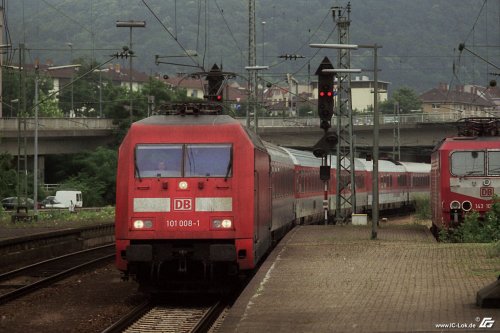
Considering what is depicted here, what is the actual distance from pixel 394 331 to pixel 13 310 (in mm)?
7605

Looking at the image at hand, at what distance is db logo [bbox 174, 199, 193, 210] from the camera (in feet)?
57.3

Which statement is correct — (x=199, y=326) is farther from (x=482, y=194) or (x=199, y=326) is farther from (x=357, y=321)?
(x=482, y=194)

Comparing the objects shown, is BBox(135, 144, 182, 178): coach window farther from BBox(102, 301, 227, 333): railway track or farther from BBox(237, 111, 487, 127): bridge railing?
BBox(237, 111, 487, 127): bridge railing

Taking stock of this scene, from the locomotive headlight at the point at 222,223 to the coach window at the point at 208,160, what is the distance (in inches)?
30.3

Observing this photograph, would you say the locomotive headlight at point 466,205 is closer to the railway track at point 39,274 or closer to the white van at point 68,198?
the railway track at point 39,274

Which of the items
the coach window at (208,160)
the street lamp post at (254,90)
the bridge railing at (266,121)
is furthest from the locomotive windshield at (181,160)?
the bridge railing at (266,121)

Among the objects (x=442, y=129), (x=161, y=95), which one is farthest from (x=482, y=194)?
(x=161, y=95)

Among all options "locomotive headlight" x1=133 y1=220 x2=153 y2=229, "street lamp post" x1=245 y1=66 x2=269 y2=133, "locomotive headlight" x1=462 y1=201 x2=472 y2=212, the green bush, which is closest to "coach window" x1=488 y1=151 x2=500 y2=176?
"locomotive headlight" x1=462 y1=201 x2=472 y2=212

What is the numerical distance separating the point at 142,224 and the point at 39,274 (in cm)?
789

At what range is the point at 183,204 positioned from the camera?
688 inches

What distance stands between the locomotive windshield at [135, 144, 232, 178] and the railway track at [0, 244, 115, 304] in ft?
11.2

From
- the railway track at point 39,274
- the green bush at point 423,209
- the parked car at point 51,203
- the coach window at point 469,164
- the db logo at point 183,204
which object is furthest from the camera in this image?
the parked car at point 51,203

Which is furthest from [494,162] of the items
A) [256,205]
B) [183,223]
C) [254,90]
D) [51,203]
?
[51,203]

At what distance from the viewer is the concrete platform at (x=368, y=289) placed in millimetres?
12984
